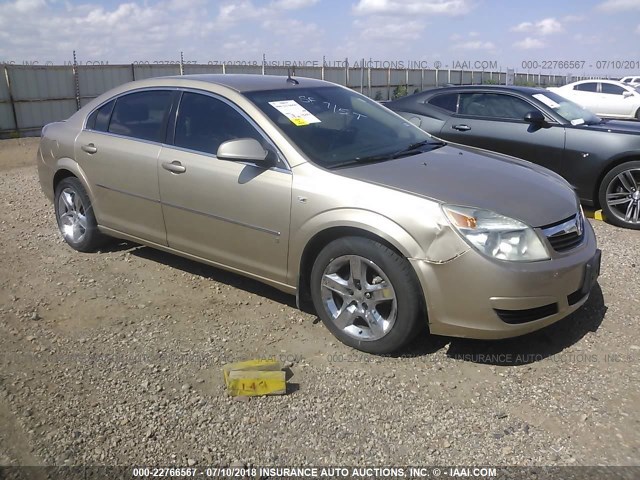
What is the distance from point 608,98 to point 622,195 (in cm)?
1433

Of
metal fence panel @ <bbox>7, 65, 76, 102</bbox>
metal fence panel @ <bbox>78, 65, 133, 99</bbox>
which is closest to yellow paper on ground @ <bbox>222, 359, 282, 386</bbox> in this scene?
metal fence panel @ <bbox>7, 65, 76, 102</bbox>

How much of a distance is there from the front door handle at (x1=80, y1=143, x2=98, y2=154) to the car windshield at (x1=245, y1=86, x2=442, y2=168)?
1605 millimetres

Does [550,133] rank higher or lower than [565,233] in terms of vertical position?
higher

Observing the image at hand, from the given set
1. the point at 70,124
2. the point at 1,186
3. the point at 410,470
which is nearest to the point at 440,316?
the point at 410,470

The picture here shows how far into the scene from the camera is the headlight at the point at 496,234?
10.8 ft

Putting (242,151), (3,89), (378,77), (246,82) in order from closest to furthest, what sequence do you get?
(242,151)
(246,82)
(3,89)
(378,77)

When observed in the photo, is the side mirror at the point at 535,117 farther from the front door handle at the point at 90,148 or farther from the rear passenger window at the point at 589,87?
the rear passenger window at the point at 589,87

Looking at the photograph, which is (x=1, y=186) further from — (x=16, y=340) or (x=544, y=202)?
(x=544, y=202)

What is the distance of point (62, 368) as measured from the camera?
3.54m

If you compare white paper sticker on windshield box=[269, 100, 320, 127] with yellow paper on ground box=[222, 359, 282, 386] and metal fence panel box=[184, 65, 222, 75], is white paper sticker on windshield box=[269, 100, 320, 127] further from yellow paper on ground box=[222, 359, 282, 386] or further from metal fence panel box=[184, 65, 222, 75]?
metal fence panel box=[184, 65, 222, 75]

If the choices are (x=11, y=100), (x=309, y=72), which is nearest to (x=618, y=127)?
(x=11, y=100)

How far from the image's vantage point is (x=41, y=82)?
52.2 feet

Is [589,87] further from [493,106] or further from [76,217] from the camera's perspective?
[76,217]

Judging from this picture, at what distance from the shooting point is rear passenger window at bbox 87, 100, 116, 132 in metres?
5.11
